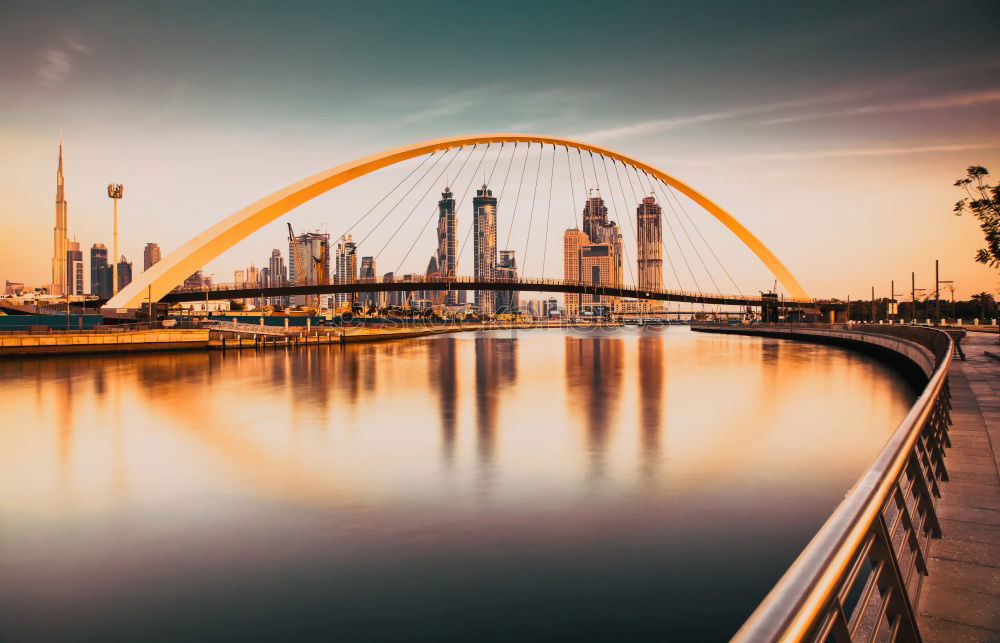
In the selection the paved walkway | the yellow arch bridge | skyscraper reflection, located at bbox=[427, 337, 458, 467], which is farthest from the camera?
the yellow arch bridge

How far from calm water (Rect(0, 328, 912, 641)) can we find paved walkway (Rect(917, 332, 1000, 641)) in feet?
6.78

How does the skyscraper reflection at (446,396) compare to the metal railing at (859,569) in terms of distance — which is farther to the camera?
the skyscraper reflection at (446,396)

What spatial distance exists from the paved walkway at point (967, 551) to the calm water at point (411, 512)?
207cm

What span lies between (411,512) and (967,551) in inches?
269

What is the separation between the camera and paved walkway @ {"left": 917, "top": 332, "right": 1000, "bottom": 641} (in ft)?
10.8

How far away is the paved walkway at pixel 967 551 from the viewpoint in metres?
3.30

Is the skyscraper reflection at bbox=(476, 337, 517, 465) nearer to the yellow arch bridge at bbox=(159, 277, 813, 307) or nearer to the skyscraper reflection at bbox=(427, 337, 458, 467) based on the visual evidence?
the skyscraper reflection at bbox=(427, 337, 458, 467)

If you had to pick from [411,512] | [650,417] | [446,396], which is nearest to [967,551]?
[411,512]

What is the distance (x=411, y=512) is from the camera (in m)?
9.41

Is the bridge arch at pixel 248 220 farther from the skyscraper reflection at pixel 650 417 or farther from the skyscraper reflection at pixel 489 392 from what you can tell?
the skyscraper reflection at pixel 650 417

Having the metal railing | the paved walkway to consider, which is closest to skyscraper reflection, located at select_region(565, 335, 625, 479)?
the paved walkway

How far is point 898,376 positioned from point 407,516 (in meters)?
28.4

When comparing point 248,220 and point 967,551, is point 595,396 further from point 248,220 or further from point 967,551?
point 248,220

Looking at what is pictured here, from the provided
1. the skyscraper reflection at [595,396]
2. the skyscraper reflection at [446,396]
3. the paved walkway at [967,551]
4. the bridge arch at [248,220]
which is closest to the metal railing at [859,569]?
the paved walkway at [967,551]
